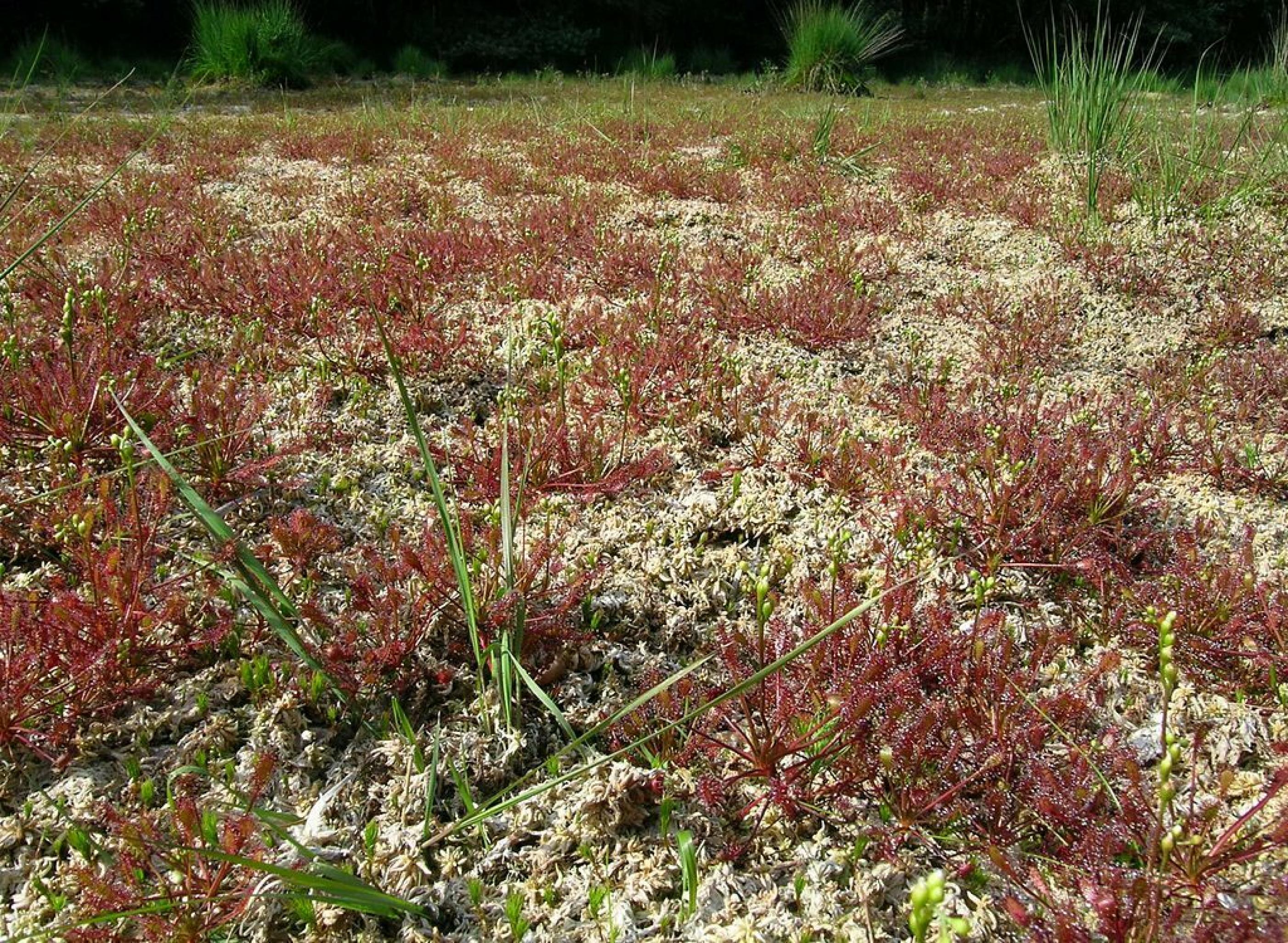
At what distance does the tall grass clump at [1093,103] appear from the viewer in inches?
265

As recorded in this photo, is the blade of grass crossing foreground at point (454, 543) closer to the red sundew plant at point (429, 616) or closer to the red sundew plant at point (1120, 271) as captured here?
the red sundew plant at point (429, 616)

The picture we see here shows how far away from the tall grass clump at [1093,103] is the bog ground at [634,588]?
5.00 ft

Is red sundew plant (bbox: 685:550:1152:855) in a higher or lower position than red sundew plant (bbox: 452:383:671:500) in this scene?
lower

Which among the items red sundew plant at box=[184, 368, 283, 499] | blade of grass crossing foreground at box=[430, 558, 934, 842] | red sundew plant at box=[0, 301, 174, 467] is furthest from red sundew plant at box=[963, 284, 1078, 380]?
red sundew plant at box=[0, 301, 174, 467]

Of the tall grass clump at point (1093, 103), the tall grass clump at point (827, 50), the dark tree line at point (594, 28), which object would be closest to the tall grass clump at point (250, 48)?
the dark tree line at point (594, 28)

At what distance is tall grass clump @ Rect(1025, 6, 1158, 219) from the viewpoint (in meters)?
6.74

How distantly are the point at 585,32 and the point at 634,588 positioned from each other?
2504 centimetres

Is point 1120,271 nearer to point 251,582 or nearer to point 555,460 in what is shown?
point 555,460

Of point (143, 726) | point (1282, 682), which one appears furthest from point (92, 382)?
point (1282, 682)

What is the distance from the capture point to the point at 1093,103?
22.5 feet

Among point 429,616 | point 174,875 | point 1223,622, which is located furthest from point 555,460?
point 1223,622

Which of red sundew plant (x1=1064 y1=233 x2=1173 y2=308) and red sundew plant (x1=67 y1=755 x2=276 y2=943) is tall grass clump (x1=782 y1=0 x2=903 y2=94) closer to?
red sundew plant (x1=1064 y1=233 x2=1173 y2=308)

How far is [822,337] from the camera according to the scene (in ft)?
15.1

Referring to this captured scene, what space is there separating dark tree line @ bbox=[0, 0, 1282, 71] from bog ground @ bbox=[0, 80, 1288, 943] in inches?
670
